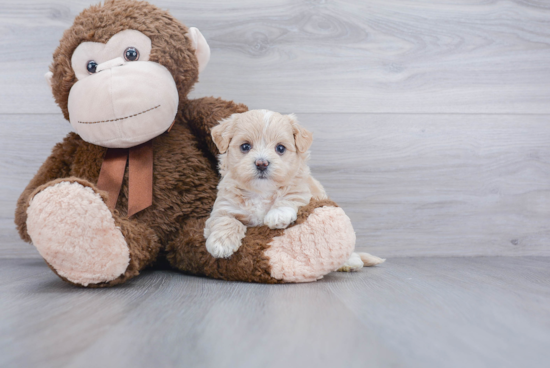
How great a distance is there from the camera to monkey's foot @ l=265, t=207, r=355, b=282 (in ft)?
3.28

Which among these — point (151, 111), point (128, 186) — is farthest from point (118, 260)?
point (151, 111)

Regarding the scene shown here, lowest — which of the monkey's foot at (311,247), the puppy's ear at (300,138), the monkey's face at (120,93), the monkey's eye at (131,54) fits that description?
the monkey's foot at (311,247)

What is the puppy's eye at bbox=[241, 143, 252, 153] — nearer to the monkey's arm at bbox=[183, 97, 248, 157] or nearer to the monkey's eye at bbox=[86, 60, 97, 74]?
the monkey's arm at bbox=[183, 97, 248, 157]

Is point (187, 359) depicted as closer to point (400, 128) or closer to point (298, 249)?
point (298, 249)

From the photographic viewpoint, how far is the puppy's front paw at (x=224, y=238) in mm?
995

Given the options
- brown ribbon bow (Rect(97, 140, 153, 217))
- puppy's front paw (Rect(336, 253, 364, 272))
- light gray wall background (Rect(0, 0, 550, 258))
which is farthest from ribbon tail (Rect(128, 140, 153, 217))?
puppy's front paw (Rect(336, 253, 364, 272))

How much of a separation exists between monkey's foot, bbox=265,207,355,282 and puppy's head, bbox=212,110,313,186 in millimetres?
140

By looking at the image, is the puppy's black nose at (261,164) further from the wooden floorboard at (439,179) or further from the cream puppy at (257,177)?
the wooden floorboard at (439,179)

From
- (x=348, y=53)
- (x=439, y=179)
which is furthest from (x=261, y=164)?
(x=439, y=179)

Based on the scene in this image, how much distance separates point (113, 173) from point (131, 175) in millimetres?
50

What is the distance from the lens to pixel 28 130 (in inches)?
58.7

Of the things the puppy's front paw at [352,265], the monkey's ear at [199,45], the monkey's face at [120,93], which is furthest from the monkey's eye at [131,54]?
the puppy's front paw at [352,265]

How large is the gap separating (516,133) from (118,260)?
4.91 ft

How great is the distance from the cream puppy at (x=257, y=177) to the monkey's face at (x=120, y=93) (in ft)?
0.58
